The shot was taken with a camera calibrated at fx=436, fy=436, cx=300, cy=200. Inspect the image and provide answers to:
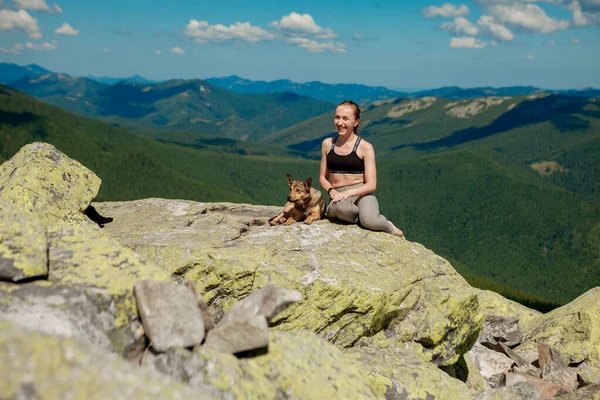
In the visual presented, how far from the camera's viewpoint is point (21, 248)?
6828 mm

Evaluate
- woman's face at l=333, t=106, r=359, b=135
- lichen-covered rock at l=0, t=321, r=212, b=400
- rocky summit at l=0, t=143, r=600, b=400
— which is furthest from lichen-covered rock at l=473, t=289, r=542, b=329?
lichen-covered rock at l=0, t=321, r=212, b=400

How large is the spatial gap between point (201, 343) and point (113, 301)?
1524 mm

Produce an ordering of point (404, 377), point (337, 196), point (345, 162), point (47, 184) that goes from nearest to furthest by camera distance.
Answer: point (404, 377), point (47, 184), point (337, 196), point (345, 162)

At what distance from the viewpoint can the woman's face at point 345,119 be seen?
15.1 meters

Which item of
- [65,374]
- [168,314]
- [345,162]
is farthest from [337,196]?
[65,374]

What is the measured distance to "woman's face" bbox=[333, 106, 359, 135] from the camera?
1514 cm

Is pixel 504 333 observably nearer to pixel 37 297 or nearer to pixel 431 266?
pixel 431 266

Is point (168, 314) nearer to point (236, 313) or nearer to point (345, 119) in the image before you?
point (236, 313)

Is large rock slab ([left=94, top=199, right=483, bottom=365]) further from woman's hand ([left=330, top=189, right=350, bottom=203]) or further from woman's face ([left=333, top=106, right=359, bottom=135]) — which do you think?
woman's face ([left=333, top=106, right=359, bottom=135])

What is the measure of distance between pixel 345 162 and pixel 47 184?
1044cm

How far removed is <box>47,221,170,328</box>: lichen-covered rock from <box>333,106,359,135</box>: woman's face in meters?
9.30

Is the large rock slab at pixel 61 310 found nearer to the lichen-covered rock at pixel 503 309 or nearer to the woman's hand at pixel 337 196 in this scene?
the woman's hand at pixel 337 196

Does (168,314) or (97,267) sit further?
(97,267)

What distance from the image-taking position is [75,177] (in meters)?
16.3
